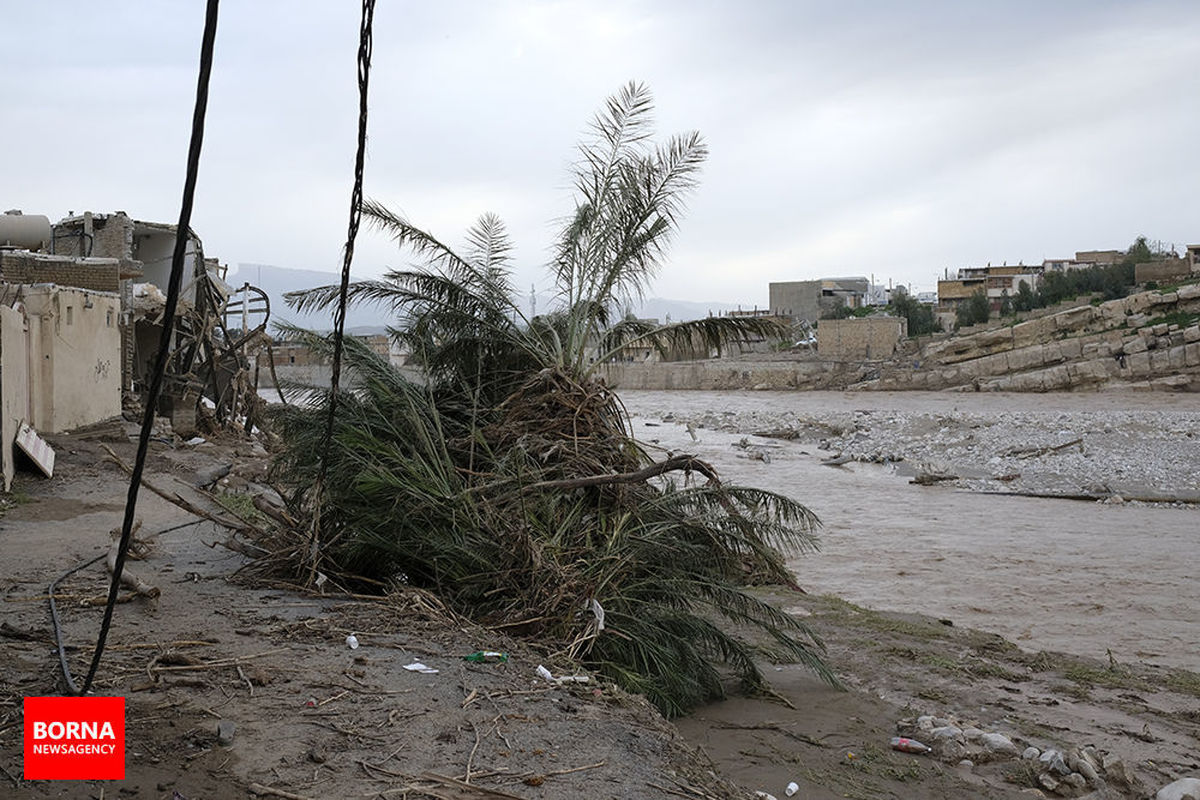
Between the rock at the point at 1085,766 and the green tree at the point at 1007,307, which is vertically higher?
the green tree at the point at 1007,307

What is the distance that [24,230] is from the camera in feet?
62.6

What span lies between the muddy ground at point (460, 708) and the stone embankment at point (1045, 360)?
104 ft

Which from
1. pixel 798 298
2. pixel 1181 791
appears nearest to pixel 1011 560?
pixel 1181 791

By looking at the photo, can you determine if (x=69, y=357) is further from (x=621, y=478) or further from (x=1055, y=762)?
(x=1055, y=762)

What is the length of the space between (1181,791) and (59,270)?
717 inches

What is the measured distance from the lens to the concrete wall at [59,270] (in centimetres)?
1686

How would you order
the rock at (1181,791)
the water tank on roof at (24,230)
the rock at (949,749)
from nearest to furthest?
the rock at (1181,791) → the rock at (949,749) → the water tank on roof at (24,230)

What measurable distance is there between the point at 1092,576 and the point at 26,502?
12.8m

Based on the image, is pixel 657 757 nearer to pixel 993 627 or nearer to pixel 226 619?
A: pixel 226 619

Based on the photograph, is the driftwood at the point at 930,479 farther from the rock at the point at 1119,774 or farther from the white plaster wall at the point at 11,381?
the white plaster wall at the point at 11,381

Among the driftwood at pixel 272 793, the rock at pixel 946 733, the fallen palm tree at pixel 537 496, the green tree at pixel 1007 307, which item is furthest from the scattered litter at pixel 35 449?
the green tree at pixel 1007 307

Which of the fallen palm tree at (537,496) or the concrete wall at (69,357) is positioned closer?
the fallen palm tree at (537,496)

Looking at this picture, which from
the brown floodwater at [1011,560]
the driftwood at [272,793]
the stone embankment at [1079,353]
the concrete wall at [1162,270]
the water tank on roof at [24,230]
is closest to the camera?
the driftwood at [272,793]

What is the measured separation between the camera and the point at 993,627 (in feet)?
33.0
